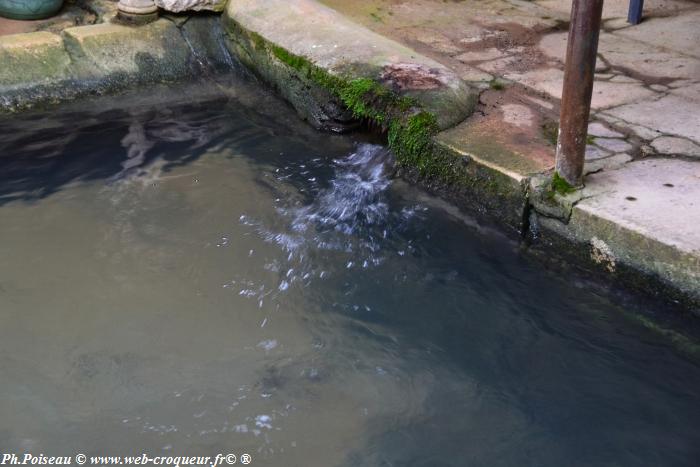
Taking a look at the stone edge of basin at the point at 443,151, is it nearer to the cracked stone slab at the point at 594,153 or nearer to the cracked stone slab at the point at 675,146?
the cracked stone slab at the point at 594,153

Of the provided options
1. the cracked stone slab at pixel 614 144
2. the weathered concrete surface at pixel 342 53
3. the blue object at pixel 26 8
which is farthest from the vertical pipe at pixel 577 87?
the blue object at pixel 26 8

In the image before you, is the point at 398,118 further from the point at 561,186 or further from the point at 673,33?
the point at 673,33

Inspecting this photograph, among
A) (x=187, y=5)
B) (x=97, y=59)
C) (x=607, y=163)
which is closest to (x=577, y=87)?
(x=607, y=163)

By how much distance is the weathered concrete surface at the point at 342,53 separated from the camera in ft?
14.3

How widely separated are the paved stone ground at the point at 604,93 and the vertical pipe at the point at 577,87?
15cm

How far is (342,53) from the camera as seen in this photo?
483 cm

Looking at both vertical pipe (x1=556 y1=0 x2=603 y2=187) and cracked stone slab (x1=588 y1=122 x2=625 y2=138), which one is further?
cracked stone slab (x1=588 y1=122 x2=625 y2=138)

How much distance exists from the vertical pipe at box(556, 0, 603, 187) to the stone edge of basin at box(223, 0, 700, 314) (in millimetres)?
153

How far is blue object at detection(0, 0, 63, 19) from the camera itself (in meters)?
5.76

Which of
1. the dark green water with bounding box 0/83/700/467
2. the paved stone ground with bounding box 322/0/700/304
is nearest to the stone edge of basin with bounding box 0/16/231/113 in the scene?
the dark green water with bounding box 0/83/700/467

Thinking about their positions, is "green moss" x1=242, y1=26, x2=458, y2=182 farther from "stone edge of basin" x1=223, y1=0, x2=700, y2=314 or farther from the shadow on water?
the shadow on water

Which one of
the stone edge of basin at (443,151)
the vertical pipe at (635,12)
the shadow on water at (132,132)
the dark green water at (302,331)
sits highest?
the vertical pipe at (635,12)

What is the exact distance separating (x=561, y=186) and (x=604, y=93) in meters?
1.30

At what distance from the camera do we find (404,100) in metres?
4.34
